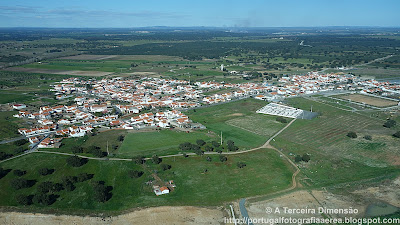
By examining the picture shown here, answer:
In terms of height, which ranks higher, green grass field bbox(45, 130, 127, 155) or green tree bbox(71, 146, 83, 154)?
green tree bbox(71, 146, 83, 154)

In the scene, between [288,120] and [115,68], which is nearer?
[288,120]

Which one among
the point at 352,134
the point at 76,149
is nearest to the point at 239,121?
the point at 352,134

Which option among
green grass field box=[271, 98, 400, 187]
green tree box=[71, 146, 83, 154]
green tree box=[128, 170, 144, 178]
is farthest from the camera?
green tree box=[71, 146, 83, 154]

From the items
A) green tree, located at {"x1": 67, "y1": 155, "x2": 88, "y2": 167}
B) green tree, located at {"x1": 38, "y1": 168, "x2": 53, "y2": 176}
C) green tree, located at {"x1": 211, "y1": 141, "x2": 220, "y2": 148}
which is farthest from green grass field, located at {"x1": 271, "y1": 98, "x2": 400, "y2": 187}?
green tree, located at {"x1": 38, "y1": 168, "x2": 53, "y2": 176}

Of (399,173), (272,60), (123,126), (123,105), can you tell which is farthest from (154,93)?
(272,60)

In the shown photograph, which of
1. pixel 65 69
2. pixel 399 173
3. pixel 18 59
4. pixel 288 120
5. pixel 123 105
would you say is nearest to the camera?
pixel 399 173

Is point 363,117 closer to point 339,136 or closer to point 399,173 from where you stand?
point 339,136

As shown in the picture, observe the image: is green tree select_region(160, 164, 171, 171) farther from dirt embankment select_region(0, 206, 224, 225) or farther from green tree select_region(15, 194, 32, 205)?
green tree select_region(15, 194, 32, 205)
